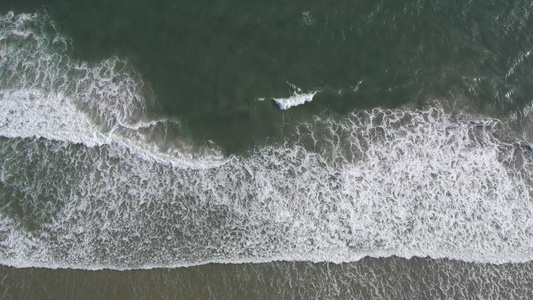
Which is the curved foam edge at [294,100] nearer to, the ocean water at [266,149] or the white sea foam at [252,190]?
the ocean water at [266,149]

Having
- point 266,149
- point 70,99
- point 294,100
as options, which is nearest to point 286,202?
point 266,149

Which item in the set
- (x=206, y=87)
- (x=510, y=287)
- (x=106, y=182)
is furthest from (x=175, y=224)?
(x=510, y=287)

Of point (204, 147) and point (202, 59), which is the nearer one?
point (204, 147)

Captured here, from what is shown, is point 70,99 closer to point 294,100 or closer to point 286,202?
point 294,100

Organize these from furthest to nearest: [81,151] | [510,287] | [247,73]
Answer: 1. [247,73]
2. [81,151]
3. [510,287]

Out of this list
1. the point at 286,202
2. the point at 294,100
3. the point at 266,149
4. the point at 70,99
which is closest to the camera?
the point at 286,202

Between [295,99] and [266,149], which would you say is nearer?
[266,149]

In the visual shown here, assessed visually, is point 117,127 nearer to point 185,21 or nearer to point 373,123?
point 185,21

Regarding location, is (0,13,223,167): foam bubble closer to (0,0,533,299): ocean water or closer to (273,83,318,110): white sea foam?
(0,0,533,299): ocean water
